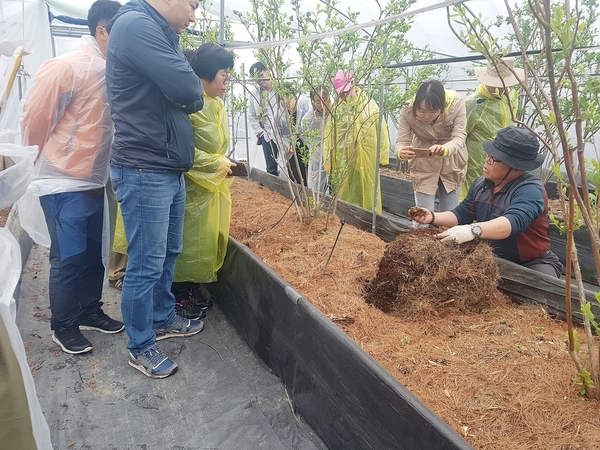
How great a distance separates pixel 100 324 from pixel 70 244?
0.62 metres

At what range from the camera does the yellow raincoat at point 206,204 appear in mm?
2709

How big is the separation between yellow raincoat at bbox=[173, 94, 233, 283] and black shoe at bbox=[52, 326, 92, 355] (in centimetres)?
65

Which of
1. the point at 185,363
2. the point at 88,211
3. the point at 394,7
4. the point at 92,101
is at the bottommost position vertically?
the point at 185,363

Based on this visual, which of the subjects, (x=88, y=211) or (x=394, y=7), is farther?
(x=394, y=7)

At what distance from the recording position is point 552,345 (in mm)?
1808

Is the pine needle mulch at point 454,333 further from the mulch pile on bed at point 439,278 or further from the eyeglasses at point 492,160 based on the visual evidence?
the eyeglasses at point 492,160

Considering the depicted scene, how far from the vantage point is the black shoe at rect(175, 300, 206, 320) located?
3.01 m

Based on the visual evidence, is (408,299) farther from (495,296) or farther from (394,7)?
(394,7)

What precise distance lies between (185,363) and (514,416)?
173 cm

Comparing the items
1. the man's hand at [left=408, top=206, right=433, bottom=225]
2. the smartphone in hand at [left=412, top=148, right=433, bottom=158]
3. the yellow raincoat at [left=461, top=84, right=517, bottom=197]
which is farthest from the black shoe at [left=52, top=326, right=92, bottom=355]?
the yellow raincoat at [left=461, top=84, right=517, bottom=197]

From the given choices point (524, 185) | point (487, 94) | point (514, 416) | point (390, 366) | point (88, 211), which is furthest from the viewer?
point (487, 94)

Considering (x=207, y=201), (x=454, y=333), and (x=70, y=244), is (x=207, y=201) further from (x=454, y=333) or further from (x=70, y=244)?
(x=454, y=333)

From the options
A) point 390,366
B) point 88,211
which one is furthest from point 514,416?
point 88,211

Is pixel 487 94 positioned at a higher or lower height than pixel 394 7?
lower
